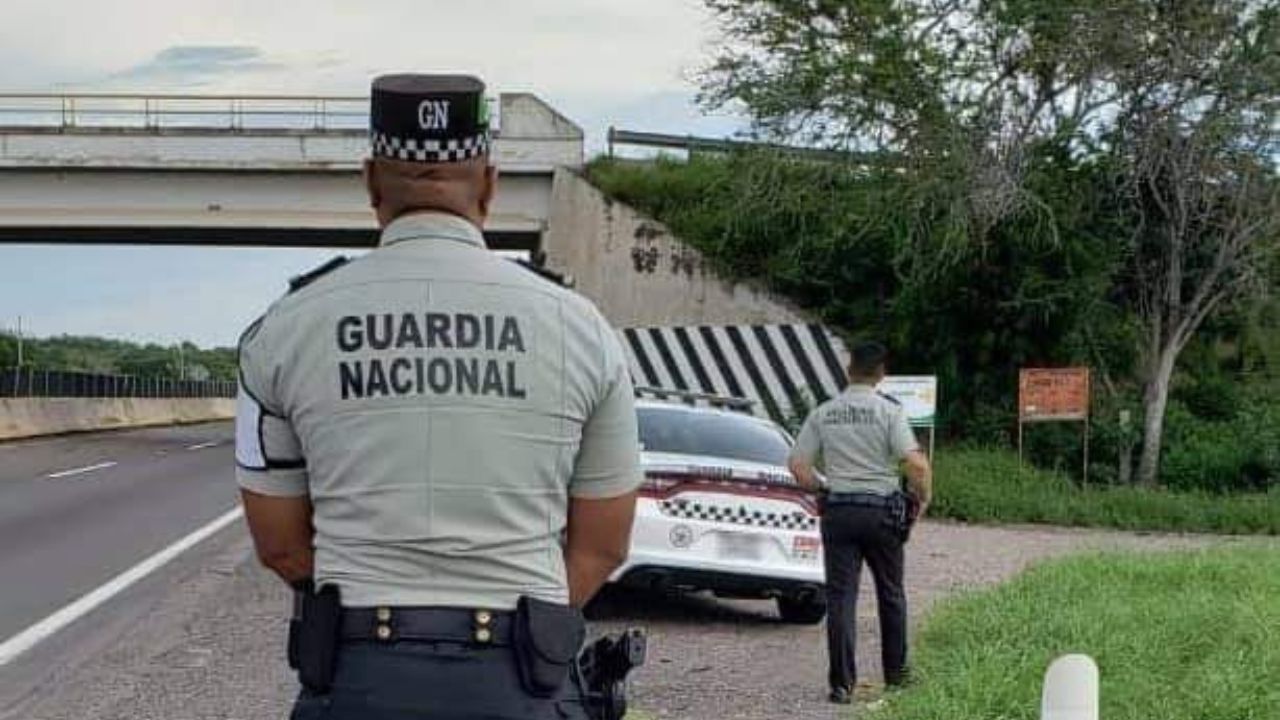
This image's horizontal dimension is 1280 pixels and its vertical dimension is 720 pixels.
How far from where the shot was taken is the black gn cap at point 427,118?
3324 mm

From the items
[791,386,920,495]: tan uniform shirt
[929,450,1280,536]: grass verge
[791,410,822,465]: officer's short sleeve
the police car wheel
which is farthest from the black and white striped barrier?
[791,386,920,495]: tan uniform shirt

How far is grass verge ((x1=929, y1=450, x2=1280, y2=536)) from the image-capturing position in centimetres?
2091

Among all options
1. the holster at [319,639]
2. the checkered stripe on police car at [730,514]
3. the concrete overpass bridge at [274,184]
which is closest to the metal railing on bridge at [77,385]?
the concrete overpass bridge at [274,184]

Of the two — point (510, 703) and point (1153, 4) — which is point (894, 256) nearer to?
point (1153, 4)

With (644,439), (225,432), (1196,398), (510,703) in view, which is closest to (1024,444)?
(1196,398)

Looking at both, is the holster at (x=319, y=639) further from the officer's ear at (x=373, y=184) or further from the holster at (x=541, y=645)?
the officer's ear at (x=373, y=184)

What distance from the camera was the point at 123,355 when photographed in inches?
4537

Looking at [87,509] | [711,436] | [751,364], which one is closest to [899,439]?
[711,436]

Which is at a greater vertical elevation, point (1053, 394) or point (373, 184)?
point (373, 184)

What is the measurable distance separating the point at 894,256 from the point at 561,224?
30.1 ft

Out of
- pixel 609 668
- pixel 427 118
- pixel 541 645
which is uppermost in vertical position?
pixel 427 118

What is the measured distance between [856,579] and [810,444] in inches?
31.4

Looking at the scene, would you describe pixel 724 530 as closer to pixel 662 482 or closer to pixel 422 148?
pixel 662 482

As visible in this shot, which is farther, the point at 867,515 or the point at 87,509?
the point at 87,509
